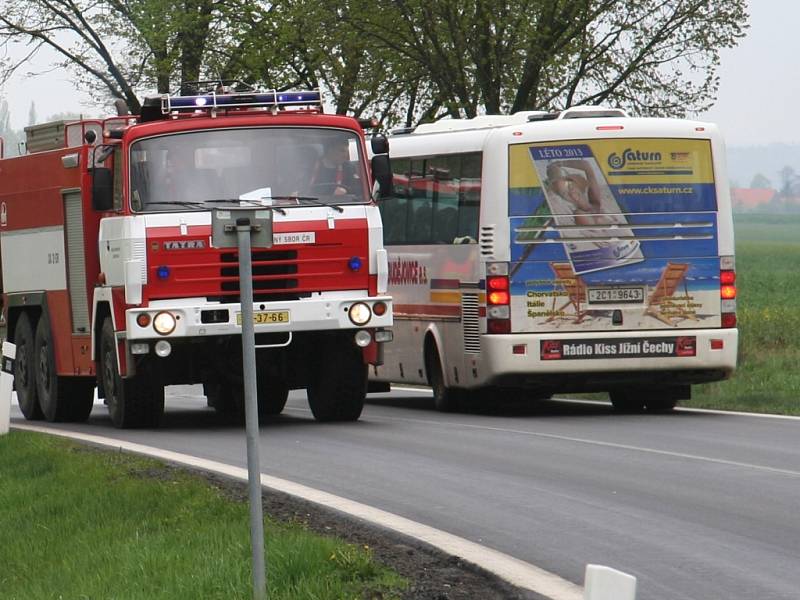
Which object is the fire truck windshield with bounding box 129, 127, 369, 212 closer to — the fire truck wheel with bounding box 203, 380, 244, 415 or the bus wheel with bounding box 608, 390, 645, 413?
the fire truck wheel with bounding box 203, 380, 244, 415

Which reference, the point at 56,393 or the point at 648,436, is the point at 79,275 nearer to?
the point at 56,393

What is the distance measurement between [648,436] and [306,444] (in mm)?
2909

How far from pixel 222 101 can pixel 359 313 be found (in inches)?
90.7

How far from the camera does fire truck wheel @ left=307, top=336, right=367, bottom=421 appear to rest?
17.4 m

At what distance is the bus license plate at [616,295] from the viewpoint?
61.1ft

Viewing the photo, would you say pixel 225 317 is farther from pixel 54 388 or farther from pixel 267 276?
pixel 54 388

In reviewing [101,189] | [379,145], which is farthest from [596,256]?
[101,189]

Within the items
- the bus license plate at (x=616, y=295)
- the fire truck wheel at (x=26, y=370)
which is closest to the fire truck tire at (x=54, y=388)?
the fire truck wheel at (x=26, y=370)

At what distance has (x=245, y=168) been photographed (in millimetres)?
16609

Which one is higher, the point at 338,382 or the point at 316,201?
the point at 316,201

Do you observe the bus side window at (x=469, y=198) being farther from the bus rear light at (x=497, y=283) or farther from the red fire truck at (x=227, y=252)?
the red fire truck at (x=227, y=252)

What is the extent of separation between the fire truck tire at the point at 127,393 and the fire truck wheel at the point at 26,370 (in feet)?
8.42

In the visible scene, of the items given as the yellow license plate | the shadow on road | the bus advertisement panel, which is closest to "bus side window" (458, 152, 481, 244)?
the bus advertisement panel

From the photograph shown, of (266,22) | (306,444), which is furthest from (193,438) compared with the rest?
(266,22)
